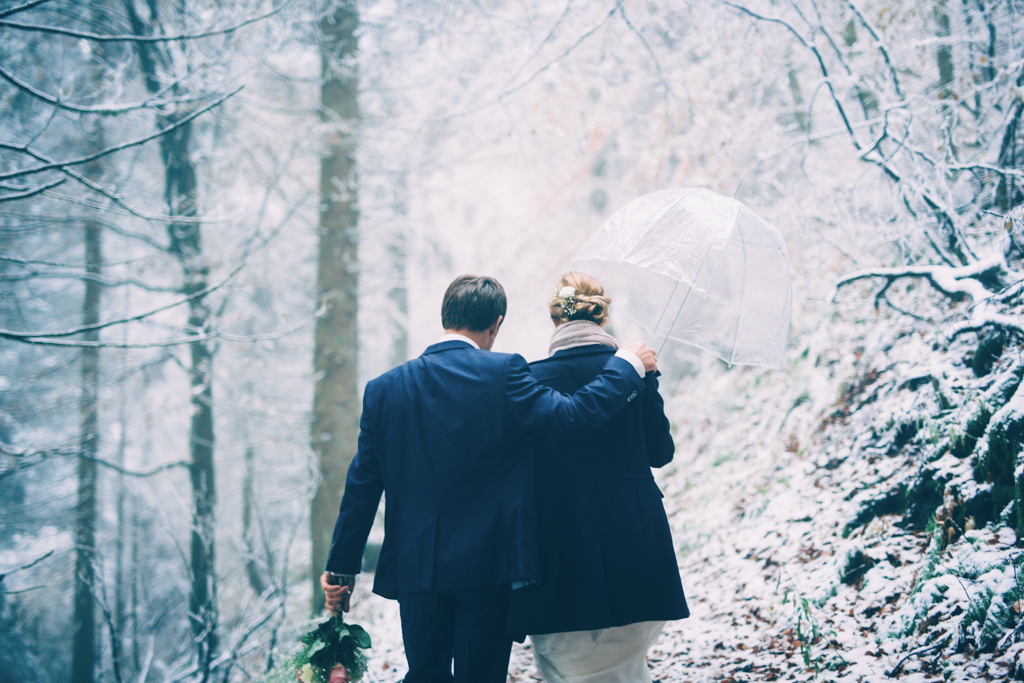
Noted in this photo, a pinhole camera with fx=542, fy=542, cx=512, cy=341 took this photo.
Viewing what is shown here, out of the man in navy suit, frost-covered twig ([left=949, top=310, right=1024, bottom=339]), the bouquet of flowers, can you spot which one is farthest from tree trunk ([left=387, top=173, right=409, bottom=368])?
frost-covered twig ([left=949, top=310, right=1024, bottom=339])

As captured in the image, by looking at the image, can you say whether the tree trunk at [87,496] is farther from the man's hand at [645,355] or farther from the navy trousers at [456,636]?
the man's hand at [645,355]

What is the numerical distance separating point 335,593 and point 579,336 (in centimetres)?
155

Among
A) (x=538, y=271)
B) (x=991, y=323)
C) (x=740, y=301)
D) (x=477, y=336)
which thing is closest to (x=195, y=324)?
(x=538, y=271)

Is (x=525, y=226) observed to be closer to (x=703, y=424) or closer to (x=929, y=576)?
(x=703, y=424)

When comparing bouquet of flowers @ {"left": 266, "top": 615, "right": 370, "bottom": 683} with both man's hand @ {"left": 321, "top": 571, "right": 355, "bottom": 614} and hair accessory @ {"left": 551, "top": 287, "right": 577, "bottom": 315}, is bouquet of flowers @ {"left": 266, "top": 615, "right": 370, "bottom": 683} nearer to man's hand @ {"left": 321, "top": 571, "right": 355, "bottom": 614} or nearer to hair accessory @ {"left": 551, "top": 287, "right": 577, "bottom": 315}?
man's hand @ {"left": 321, "top": 571, "right": 355, "bottom": 614}

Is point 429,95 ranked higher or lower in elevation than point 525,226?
higher

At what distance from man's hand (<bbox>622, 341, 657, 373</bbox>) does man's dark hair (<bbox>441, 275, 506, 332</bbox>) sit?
605mm

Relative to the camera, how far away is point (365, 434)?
7.82ft

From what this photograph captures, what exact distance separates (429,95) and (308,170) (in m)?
2.44

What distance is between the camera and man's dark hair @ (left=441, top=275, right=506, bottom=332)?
240 centimetres

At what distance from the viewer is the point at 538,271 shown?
423 inches

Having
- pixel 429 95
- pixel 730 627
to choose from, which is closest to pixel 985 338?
pixel 730 627

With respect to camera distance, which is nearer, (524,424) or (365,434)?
(524,424)

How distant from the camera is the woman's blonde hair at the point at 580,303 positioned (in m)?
2.49
